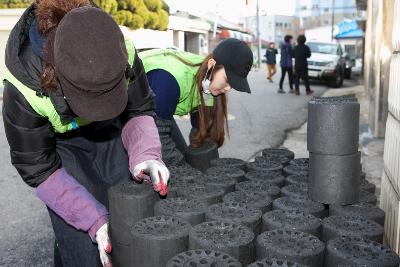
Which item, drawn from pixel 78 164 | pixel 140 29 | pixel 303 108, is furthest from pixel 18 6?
pixel 78 164

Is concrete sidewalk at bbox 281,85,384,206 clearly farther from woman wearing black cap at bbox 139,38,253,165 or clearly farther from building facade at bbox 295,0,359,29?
building facade at bbox 295,0,359,29

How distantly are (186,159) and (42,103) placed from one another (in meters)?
1.39

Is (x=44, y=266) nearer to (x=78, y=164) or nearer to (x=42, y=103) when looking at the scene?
(x=78, y=164)

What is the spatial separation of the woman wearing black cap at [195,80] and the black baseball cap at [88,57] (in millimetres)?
1177

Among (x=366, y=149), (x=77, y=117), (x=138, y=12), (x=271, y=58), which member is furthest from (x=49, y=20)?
(x=271, y=58)

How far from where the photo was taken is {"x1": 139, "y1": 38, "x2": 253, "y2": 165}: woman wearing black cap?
2.74 meters

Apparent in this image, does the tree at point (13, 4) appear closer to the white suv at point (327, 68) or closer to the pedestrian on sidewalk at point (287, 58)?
the pedestrian on sidewalk at point (287, 58)

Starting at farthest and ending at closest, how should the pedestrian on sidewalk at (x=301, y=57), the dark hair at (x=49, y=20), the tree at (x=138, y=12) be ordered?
the tree at (x=138, y=12)
the pedestrian on sidewalk at (x=301, y=57)
the dark hair at (x=49, y=20)

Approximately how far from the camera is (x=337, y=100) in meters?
2.03

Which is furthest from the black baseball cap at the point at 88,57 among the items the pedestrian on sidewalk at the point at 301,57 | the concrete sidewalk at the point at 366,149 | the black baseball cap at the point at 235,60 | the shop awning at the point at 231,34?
the shop awning at the point at 231,34

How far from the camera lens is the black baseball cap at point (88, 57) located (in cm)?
152

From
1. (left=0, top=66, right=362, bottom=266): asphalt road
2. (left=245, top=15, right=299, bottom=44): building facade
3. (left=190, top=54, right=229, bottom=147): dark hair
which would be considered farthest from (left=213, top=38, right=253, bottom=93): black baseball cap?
(left=245, top=15, right=299, bottom=44): building facade

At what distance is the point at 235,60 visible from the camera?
2.71m

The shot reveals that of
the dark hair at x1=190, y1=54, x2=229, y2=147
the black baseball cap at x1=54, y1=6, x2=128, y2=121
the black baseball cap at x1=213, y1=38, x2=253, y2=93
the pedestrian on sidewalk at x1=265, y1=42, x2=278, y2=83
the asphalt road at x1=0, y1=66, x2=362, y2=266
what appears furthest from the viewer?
the pedestrian on sidewalk at x1=265, y1=42, x2=278, y2=83
